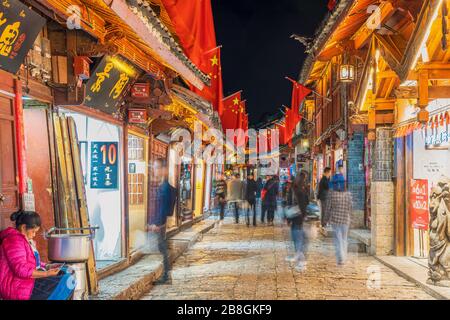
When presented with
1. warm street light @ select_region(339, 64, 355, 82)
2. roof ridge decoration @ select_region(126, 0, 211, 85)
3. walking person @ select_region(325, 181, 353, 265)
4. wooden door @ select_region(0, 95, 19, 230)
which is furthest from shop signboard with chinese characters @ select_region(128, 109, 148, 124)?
warm street light @ select_region(339, 64, 355, 82)

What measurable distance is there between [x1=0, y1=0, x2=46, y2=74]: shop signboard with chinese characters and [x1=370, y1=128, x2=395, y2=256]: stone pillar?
9.84 meters

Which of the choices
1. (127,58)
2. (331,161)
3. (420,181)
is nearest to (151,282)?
(127,58)

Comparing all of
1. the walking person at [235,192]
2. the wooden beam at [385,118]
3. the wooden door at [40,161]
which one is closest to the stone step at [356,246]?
the wooden beam at [385,118]

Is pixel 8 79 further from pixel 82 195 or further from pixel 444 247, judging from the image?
pixel 444 247

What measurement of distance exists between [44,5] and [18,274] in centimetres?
397

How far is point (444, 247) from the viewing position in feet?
33.3

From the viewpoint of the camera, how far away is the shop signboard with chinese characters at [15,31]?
700 centimetres

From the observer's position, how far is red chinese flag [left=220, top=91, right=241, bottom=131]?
3300 centimetres

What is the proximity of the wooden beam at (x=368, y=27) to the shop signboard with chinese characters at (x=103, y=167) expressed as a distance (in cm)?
717

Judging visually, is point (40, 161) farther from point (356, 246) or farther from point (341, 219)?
point (356, 246)

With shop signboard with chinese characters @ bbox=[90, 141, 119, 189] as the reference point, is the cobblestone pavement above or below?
below

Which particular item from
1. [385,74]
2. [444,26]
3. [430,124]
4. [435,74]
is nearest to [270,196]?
[385,74]

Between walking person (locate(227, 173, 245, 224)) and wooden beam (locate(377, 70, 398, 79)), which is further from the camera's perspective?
walking person (locate(227, 173, 245, 224))

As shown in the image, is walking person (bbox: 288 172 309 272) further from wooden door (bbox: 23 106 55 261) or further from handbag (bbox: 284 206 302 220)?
wooden door (bbox: 23 106 55 261)
